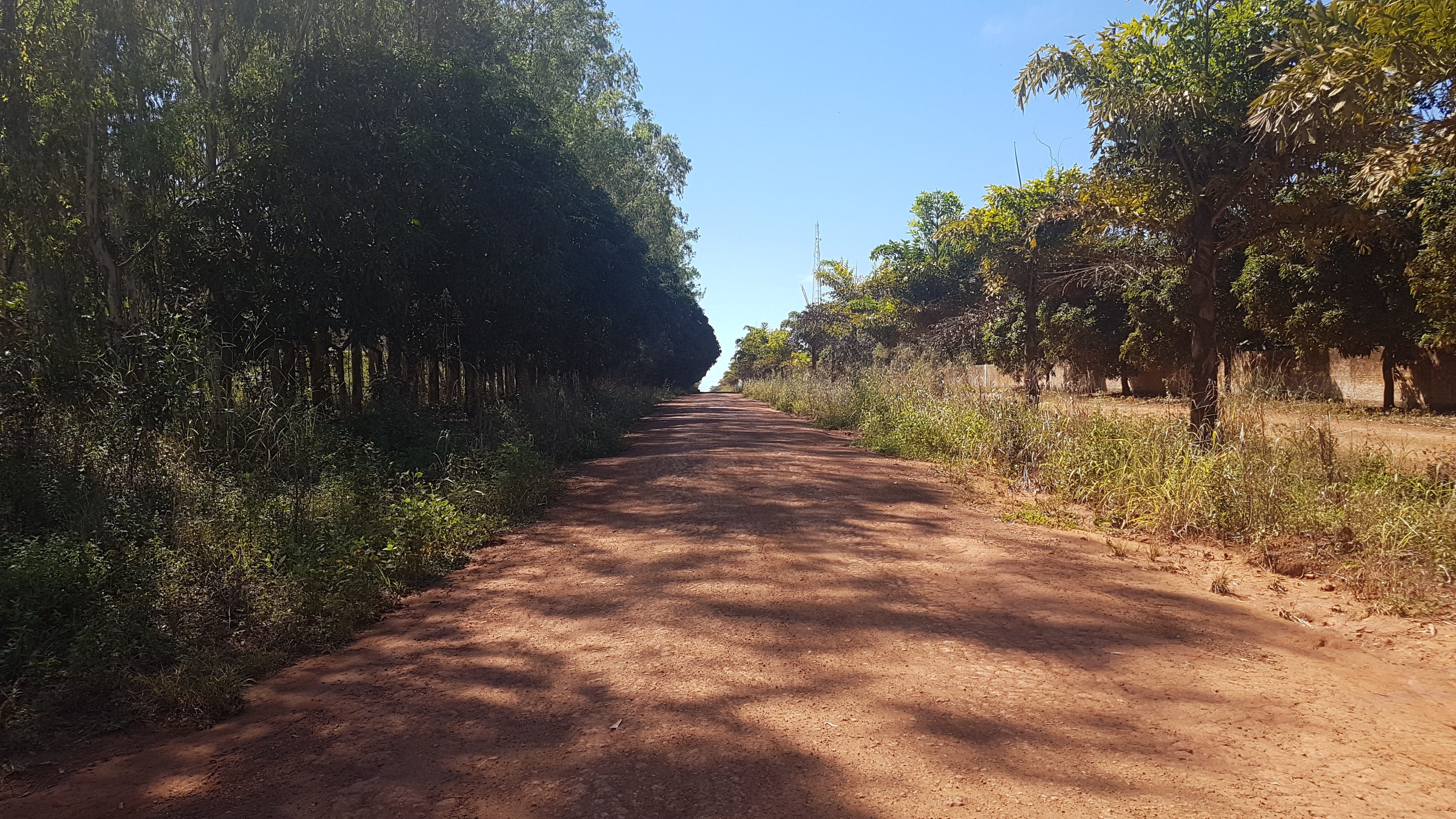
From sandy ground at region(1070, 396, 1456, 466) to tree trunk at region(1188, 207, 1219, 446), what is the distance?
0.63ft

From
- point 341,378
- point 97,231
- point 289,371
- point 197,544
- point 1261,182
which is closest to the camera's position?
point 197,544

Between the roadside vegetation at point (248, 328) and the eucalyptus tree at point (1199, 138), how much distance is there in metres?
7.36

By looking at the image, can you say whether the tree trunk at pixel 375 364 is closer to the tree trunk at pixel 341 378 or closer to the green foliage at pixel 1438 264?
the tree trunk at pixel 341 378

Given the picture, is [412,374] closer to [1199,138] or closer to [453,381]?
[453,381]

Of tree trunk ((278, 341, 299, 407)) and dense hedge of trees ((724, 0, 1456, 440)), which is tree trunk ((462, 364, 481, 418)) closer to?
tree trunk ((278, 341, 299, 407))

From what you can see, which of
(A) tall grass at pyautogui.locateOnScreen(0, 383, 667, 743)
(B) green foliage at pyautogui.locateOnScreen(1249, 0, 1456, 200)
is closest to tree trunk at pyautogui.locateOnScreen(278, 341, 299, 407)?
(A) tall grass at pyautogui.locateOnScreen(0, 383, 667, 743)

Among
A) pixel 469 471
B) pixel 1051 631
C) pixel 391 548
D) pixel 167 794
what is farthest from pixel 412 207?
pixel 1051 631

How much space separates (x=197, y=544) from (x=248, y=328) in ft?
18.4

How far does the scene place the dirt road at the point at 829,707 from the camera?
2.55 m

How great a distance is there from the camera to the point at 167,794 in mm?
2686

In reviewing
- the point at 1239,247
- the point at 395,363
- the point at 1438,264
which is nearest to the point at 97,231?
the point at 395,363

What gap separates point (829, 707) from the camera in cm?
321

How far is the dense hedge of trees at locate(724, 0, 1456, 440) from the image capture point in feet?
18.9

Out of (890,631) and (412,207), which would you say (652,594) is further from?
(412,207)
